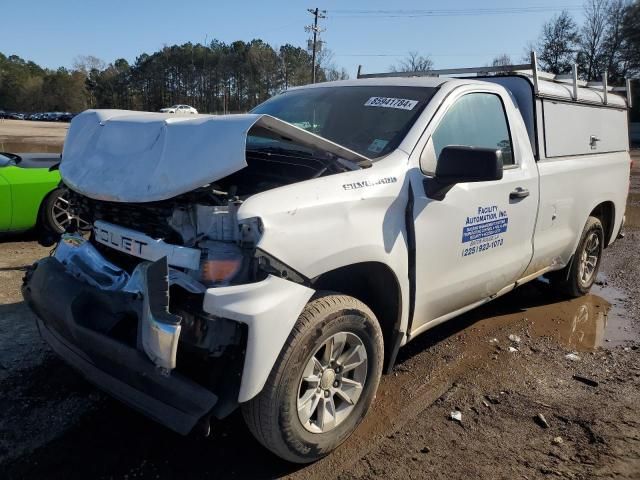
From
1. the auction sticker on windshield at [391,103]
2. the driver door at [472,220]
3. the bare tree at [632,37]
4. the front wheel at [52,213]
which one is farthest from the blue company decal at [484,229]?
the bare tree at [632,37]

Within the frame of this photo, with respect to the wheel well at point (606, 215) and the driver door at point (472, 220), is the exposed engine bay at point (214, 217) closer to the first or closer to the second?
the driver door at point (472, 220)

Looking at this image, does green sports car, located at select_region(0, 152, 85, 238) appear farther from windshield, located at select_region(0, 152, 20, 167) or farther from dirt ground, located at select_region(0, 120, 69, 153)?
dirt ground, located at select_region(0, 120, 69, 153)

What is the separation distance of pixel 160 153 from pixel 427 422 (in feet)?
7.09

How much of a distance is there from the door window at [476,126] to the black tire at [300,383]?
121 cm

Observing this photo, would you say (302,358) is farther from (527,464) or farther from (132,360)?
(527,464)

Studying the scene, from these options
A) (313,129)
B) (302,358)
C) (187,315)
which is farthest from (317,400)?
(313,129)

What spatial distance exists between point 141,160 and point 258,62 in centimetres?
8279

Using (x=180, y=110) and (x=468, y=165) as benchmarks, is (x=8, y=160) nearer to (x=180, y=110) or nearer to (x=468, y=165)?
(x=468, y=165)

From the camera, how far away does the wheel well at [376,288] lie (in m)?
3.02

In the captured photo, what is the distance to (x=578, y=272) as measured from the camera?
5594 millimetres

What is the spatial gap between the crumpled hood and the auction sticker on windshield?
76 cm

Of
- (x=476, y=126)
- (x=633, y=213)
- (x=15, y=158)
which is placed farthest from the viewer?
(x=633, y=213)

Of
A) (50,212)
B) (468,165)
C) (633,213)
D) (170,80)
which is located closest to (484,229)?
(468,165)

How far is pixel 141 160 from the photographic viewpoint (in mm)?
2818
